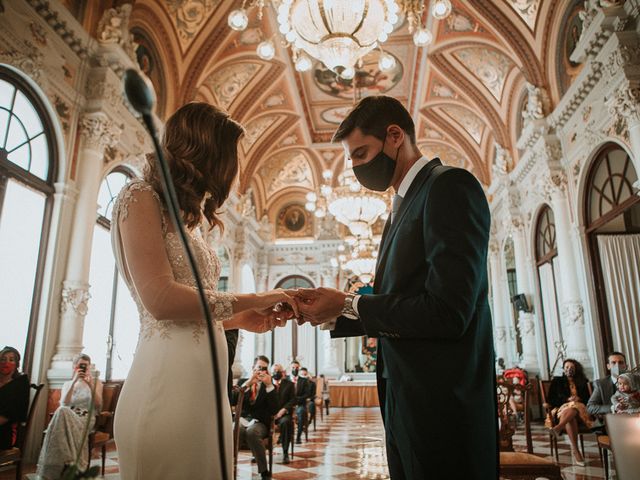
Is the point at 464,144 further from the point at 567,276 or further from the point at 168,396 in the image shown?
the point at 168,396

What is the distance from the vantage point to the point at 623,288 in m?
8.57

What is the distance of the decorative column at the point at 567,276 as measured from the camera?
8.63 meters

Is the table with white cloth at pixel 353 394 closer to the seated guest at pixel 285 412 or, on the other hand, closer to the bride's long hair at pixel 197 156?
the seated guest at pixel 285 412

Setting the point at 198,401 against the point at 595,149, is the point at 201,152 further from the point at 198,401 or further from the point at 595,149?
the point at 595,149

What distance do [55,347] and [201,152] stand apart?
5.88 meters

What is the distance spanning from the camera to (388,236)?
169 cm

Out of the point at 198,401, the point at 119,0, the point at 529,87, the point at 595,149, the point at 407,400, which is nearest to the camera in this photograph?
the point at 407,400

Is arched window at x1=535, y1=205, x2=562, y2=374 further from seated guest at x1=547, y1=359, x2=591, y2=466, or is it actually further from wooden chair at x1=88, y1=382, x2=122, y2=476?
wooden chair at x1=88, y1=382, x2=122, y2=476

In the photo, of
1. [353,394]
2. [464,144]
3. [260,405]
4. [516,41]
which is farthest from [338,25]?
[353,394]

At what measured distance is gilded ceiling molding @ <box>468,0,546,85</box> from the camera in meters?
9.67

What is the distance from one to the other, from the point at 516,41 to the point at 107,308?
30.2ft

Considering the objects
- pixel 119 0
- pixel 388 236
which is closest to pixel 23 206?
pixel 119 0

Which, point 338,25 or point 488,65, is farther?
point 488,65

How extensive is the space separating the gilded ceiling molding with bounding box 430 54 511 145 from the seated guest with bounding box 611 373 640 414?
7987 mm
